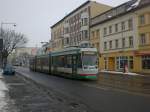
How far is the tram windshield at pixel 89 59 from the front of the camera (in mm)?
26375

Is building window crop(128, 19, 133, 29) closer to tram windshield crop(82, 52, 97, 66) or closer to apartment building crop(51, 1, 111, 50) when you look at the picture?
apartment building crop(51, 1, 111, 50)

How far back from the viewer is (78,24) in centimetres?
7300

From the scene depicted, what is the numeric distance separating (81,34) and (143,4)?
27510 millimetres

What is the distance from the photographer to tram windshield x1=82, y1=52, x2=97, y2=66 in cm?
2638

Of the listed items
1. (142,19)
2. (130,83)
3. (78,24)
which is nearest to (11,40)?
(78,24)

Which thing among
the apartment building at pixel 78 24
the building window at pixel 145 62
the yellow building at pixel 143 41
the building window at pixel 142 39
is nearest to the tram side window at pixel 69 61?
the yellow building at pixel 143 41

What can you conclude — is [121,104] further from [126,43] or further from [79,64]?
[126,43]

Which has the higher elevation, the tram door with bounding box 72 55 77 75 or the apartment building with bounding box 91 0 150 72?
the apartment building with bounding box 91 0 150 72

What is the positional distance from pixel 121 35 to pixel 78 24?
2352 centimetres

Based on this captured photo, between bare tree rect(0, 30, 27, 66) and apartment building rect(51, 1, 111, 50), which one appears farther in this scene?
bare tree rect(0, 30, 27, 66)

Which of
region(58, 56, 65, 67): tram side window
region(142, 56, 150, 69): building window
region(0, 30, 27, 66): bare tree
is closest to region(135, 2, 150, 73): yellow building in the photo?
region(142, 56, 150, 69): building window

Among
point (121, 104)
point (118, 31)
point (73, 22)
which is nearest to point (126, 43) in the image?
point (118, 31)

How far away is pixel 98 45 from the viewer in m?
62.1

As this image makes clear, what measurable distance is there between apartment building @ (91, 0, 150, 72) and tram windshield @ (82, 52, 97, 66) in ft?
64.3
